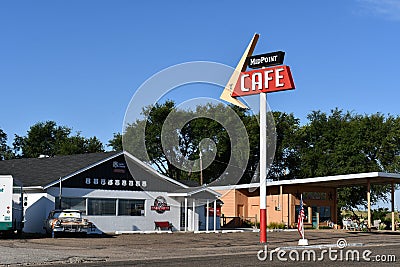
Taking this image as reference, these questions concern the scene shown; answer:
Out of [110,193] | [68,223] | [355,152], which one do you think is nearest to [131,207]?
[110,193]

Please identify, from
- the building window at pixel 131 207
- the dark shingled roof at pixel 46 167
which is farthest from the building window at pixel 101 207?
the dark shingled roof at pixel 46 167

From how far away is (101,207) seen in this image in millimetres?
38656

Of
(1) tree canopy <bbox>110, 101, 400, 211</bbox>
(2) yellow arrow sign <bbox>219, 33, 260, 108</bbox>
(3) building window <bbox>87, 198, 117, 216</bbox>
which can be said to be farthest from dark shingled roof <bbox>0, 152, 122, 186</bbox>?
(1) tree canopy <bbox>110, 101, 400, 211</bbox>

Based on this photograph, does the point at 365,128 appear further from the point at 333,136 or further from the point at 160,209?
the point at 160,209

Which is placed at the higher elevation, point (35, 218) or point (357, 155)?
point (357, 155)

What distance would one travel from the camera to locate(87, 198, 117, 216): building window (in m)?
38.1

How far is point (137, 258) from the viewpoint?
2016 centimetres

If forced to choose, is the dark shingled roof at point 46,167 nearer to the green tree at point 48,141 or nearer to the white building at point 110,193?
the white building at point 110,193

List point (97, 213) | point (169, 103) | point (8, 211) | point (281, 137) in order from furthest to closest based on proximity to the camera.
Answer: point (281, 137)
point (169, 103)
point (97, 213)
point (8, 211)

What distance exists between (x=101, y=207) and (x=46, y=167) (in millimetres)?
4625

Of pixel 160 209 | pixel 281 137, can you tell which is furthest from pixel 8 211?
pixel 281 137

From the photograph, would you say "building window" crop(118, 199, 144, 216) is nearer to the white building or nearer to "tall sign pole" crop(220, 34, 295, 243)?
the white building

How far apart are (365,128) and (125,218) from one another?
37.3m

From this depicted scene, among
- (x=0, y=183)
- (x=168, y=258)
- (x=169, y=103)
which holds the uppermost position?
(x=169, y=103)
